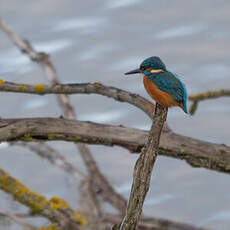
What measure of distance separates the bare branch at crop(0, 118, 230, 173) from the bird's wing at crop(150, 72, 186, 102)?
118 centimetres

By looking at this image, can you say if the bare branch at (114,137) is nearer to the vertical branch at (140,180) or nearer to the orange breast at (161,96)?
the orange breast at (161,96)

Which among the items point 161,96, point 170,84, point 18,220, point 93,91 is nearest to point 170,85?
point 170,84

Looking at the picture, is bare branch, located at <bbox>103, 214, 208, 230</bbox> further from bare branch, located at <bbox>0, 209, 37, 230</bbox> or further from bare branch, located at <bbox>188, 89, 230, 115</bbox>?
bare branch, located at <bbox>188, 89, 230, 115</bbox>

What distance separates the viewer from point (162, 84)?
3.72 metres

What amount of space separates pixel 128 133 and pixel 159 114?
1325mm

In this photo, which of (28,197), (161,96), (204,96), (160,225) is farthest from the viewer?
(160,225)

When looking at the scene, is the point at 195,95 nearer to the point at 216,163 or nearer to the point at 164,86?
the point at 216,163

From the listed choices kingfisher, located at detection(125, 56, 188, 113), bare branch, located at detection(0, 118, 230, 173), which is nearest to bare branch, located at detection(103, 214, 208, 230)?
bare branch, located at detection(0, 118, 230, 173)

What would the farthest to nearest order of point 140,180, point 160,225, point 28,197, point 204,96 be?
1. point 160,225
2. point 204,96
3. point 28,197
4. point 140,180

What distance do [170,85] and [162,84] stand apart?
56 mm

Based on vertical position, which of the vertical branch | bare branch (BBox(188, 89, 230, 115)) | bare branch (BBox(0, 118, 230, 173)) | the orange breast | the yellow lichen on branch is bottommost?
the vertical branch

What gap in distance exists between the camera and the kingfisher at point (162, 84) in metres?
3.69

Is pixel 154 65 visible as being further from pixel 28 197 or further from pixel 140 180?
pixel 28 197

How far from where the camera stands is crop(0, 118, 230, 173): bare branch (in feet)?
15.5
